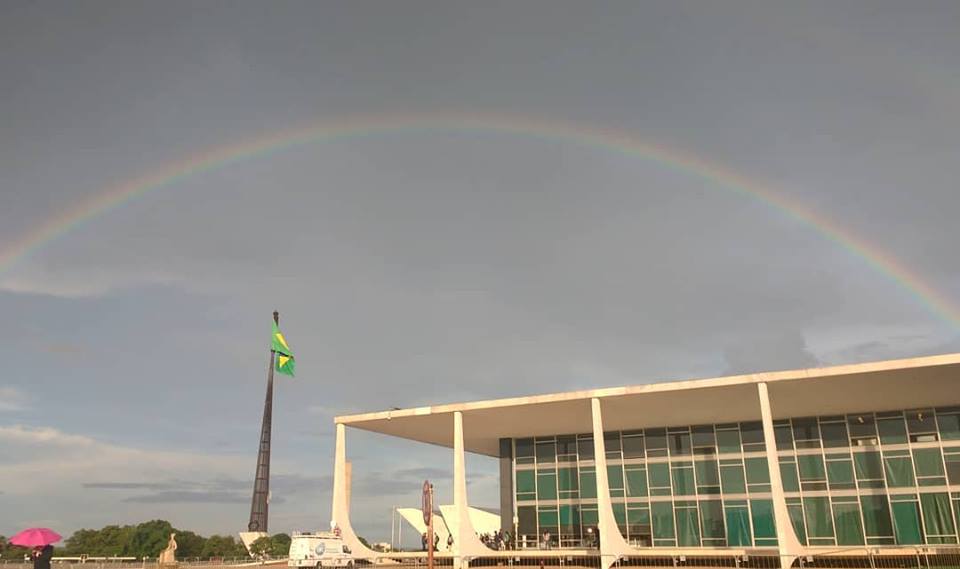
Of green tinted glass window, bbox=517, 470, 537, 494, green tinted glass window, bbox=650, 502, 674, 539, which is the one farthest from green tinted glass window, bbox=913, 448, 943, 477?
green tinted glass window, bbox=517, 470, 537, 494

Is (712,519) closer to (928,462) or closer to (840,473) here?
(840,473)

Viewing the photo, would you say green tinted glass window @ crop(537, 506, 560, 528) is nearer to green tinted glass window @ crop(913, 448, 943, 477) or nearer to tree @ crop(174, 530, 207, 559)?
green tinted glass window @ crop(913, 448, 943, 477)

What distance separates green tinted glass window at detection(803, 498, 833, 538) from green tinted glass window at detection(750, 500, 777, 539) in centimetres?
149

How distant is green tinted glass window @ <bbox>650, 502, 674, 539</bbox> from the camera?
34.4 m

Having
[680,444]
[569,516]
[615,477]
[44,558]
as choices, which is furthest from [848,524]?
[44,558]

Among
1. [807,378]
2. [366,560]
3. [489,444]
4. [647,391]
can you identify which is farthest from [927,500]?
[366,560]

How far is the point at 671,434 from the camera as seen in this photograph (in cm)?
3584

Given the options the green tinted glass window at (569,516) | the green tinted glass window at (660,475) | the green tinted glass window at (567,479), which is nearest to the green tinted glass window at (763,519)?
the green tinted glass window at (660,475)

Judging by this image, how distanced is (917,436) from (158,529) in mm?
48806

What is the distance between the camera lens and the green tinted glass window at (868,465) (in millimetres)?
31188

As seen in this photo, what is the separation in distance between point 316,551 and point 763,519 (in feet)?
66.2

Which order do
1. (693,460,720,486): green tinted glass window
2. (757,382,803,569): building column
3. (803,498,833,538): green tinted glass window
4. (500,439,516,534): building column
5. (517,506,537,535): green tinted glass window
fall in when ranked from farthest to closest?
(500,439,516,534): building column
(517,506,537,535): green tinted glass window
(693,460,720,486): green tinted glass window
(803,498,833,538): green tinted glass window
(757,382,803,569): building column

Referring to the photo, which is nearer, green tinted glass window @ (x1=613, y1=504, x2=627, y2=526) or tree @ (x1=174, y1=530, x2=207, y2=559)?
green tinted glass window @ (x1=613, y1=504, x2=627, y2=526)

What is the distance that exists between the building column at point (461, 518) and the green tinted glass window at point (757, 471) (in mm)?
12851
